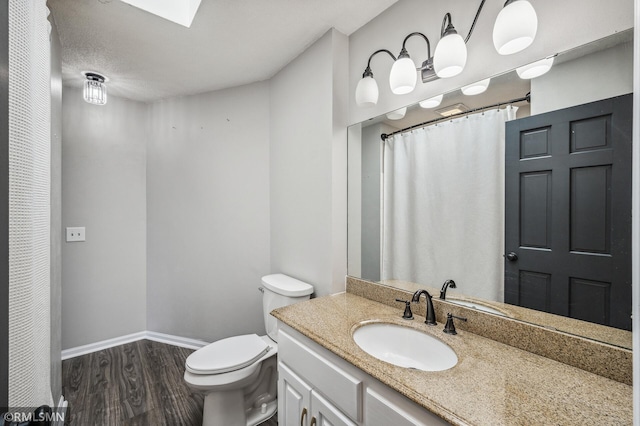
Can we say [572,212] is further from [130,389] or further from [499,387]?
[130,389]

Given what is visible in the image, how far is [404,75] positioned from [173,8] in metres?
1.34

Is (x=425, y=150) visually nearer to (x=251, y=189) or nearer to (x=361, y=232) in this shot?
(x=361, y=232)

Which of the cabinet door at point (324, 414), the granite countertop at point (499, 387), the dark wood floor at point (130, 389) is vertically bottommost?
the dark wood floor at point (130, 389)

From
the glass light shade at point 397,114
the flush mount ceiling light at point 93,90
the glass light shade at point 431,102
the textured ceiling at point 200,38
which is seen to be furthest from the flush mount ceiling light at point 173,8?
the glass light shade at point 431,102

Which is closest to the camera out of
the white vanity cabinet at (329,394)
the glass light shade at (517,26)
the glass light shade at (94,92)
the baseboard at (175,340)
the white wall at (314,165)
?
the white vanity cabinet at (329,394)

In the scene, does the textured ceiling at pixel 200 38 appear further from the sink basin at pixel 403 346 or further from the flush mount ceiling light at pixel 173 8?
the sink basin at pixel 403 346

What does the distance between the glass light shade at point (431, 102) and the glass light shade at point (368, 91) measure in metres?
0.27

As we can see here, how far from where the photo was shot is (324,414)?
104 cm

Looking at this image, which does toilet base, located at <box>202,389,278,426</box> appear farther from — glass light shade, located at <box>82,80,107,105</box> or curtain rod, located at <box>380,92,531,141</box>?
glass light shade, located at <box>82,80,107,105</box>

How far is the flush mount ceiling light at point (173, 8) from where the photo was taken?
146 centimetres

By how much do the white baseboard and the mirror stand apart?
6.02 feet

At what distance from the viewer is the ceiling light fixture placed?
0.93 metres

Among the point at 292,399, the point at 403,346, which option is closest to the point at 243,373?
the point at 292,399

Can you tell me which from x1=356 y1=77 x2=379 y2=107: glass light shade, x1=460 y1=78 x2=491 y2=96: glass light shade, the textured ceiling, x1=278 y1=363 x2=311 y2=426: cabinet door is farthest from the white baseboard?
x1=460 y1=78 x2=491 y2=96: glass light shade
